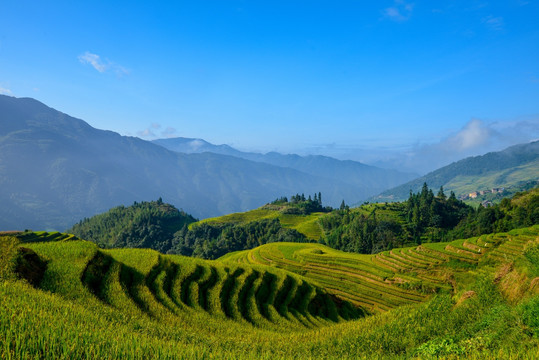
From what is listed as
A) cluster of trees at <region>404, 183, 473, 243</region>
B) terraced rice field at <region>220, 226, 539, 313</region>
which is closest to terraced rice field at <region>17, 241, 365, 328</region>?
terraced rice field at <region>220, 226, 539, 313</region>

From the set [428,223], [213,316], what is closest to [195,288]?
[213,316]

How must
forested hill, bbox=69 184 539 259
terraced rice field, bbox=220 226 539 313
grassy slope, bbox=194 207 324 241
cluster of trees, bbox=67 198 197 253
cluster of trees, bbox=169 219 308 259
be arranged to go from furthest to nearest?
cluster of trees, bbox=67 198 197 253 < grassy slope, bbox=194 207 324 241 < cluster of trees, bbox=169 219 308 259 < forested hill, bbox=69 184 539 259 < terraced rice field, bbox=220 226 539 313

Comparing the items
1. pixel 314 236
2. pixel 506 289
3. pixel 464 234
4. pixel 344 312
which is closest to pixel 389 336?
pixel 506 289

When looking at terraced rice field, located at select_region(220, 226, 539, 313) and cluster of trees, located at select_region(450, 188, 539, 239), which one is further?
cluster of trees, located at select_region(450, 188, 539, 239)

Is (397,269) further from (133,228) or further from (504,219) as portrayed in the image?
(133,228)

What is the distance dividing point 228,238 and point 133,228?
66916 mm

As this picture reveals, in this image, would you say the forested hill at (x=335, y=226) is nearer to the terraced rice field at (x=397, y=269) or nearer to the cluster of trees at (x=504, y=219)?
the cluster of trees at (x=504, y=219)

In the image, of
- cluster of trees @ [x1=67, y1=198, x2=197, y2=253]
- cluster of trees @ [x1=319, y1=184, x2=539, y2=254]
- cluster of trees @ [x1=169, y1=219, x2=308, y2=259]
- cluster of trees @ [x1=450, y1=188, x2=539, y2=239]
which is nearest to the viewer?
cluster of trees @ [x1=450, y1=188, x2=539, y2=239]

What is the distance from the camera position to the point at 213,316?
2403 centimetres

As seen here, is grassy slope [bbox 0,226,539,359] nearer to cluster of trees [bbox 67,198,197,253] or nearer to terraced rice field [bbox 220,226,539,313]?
terraced rice field [bbox 220,226,539,313]

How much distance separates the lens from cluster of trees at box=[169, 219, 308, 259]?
402ft

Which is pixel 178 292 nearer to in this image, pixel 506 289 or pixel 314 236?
pixel 506 289

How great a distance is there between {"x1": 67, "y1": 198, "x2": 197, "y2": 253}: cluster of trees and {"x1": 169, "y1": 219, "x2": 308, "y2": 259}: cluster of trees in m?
16.0

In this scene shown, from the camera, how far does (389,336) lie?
51.4 feet
